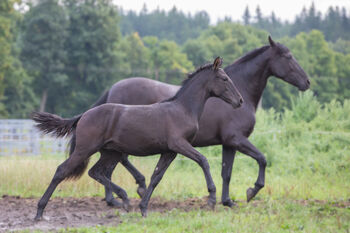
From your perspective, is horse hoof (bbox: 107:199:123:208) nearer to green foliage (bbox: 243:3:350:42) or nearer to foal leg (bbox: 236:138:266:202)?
foal leg (bbox: 236:138:266:202)

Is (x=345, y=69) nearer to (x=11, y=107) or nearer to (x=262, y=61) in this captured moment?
(x=11, y=107)

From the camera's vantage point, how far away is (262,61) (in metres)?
8.88

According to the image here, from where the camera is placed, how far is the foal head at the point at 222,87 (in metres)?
7.36

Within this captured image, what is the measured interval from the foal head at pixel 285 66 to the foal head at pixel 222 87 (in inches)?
68.8

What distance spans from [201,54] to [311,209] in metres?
60.4

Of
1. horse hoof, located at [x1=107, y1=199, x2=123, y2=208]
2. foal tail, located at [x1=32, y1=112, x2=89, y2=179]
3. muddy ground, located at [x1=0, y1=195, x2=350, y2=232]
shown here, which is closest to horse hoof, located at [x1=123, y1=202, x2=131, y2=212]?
muddy ground, located at [x1=0, y1=195, x2=350, y2=232]

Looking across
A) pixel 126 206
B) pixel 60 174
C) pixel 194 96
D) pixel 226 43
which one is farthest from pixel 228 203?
pixel 226 43

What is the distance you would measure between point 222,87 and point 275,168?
20.0 feet

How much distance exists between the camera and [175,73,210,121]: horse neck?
7.35 metres

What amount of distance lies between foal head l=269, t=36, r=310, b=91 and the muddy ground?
1.99m

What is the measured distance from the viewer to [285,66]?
888 centimetres

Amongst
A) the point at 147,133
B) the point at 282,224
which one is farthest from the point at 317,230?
the point at 147,133

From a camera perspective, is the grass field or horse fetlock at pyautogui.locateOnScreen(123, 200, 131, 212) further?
horse fetlock at pyautogui.locateOnScreen(123, 200, 131, 212)

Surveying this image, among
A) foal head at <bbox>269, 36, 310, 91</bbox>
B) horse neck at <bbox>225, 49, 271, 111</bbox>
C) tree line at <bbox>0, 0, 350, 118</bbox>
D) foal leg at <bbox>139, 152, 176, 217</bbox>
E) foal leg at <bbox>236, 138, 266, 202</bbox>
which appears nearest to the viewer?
foal leg at <bbox>139, 152, 176, 217</bbox>
